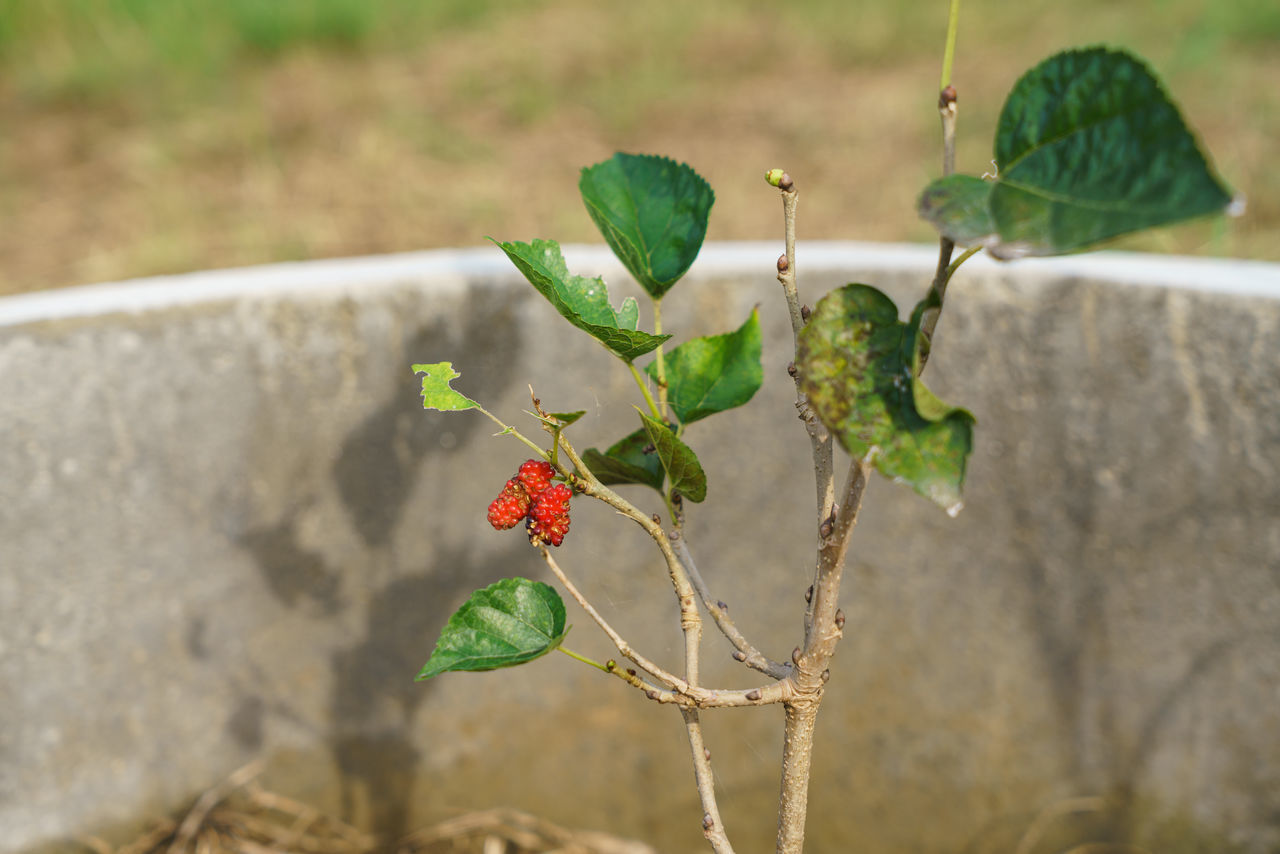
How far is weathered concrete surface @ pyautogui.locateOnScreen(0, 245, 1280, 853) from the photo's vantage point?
26.3 inches

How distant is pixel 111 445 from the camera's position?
69 centimetres

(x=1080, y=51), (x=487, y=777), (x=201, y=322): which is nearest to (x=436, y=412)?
(x=201, y=322)

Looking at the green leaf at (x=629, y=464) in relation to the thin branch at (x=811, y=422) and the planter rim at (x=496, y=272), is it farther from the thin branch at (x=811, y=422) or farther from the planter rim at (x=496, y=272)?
the planter rim at (x=496, y=272)

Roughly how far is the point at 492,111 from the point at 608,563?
1.32 meters

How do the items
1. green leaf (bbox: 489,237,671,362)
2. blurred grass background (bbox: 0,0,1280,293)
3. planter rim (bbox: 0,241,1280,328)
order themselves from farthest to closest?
blurred grass background (bbox: 0,0,1280,293) → planter rim (bbox: 0,241,1280,328) → green leaf (bbox: 489,237,671,362)

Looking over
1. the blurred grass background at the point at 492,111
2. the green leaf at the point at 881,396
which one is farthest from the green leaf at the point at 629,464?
the blurred grass background at the point at 492,111

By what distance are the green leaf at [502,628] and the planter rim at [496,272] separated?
41 centimetres

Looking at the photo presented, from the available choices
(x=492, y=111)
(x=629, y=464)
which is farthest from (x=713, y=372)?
(x=492, y=111)

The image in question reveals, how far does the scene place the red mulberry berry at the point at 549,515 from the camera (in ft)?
1.11

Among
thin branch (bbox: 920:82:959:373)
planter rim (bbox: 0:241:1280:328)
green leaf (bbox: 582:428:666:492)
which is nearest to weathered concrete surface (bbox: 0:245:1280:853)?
planter rim (bbox: 0:241:1280:328)

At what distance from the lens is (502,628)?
33 cm

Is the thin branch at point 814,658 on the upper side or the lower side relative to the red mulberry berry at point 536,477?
lower

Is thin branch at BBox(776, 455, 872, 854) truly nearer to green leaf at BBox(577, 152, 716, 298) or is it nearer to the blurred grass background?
green leaf at BBox(577, 152, 716, 298)

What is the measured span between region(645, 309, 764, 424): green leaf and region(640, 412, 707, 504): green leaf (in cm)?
4
